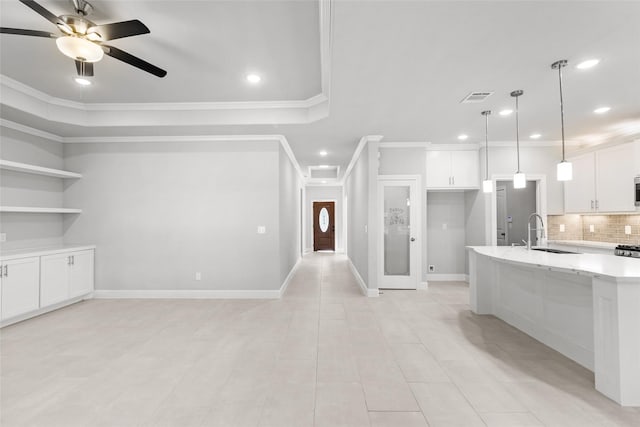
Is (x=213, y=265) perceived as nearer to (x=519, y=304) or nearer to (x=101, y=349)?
(x=101, y=349)

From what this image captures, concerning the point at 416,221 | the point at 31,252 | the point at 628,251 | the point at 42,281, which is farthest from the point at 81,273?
the point at 628,251

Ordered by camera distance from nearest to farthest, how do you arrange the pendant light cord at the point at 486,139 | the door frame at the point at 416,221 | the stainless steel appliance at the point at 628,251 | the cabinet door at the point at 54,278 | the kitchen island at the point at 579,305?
the kitchen island at the point at 579,305 → the stainless steel appliance at the point at 628,251 → the cabinet door at the point at 54,278 → the pendant light cord at the point at 486,139 → the door frame at the point at 416,221

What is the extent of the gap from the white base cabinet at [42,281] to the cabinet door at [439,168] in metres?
6.28

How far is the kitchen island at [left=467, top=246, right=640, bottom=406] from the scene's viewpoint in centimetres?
208

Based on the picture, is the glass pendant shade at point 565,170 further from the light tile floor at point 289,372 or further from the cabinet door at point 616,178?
the cabinet door at point 616,178

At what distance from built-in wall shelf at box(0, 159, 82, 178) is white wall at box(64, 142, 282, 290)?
10.7 inches

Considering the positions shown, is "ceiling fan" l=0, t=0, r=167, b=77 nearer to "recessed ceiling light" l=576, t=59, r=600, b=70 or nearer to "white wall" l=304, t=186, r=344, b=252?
"recessed ceiling light" l=576, t=59, r=600, b=70

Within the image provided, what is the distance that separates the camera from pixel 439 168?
19.1 feet

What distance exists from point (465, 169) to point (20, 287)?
7.28 metres

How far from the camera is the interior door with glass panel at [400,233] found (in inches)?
215

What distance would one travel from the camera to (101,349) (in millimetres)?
3061

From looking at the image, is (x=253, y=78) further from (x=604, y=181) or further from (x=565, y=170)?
(x=604, y=181)

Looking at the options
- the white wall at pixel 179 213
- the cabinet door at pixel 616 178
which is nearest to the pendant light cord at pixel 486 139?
the cabinet door at pixel 616 178

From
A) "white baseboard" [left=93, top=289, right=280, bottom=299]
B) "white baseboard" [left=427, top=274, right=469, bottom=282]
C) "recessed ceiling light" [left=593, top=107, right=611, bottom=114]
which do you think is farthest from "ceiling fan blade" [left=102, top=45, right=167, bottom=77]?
"white baseboard" [left=427, top=274, right=469, bottom=282]
